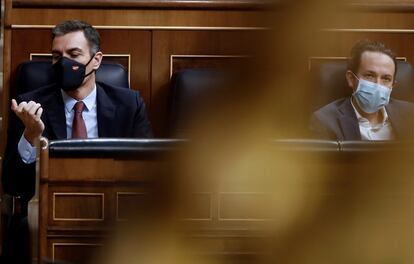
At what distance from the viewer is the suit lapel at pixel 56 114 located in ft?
3.96

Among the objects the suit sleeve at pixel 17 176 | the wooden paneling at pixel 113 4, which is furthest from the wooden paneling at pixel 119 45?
the suit sleeve at pixel 17 176

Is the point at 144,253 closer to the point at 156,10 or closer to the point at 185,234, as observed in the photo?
the point at 185,234

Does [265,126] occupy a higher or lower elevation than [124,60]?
lower

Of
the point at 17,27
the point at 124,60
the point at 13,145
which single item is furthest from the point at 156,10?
the point at 13,145

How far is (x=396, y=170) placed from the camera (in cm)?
17

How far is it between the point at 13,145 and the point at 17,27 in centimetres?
46

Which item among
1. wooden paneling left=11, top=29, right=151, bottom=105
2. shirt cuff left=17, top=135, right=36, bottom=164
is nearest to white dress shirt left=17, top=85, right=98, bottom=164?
shirt cuff left=17, top=135, right=36, bottom=164

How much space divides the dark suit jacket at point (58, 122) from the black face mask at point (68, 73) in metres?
0.02

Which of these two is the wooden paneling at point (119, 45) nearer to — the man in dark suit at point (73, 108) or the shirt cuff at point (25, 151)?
the man in dark suit at point (73, 108)

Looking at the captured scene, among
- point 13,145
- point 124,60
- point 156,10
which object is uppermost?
point 156,10

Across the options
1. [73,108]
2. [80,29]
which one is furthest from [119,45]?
[73,108]

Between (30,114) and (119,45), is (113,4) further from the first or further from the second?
(30,114)

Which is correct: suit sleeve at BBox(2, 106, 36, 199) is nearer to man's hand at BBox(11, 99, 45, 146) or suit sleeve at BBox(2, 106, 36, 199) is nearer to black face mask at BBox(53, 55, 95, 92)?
man's hand at BBox(11, 99, 45, 146)

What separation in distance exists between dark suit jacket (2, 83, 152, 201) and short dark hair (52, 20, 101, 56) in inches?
3.0
